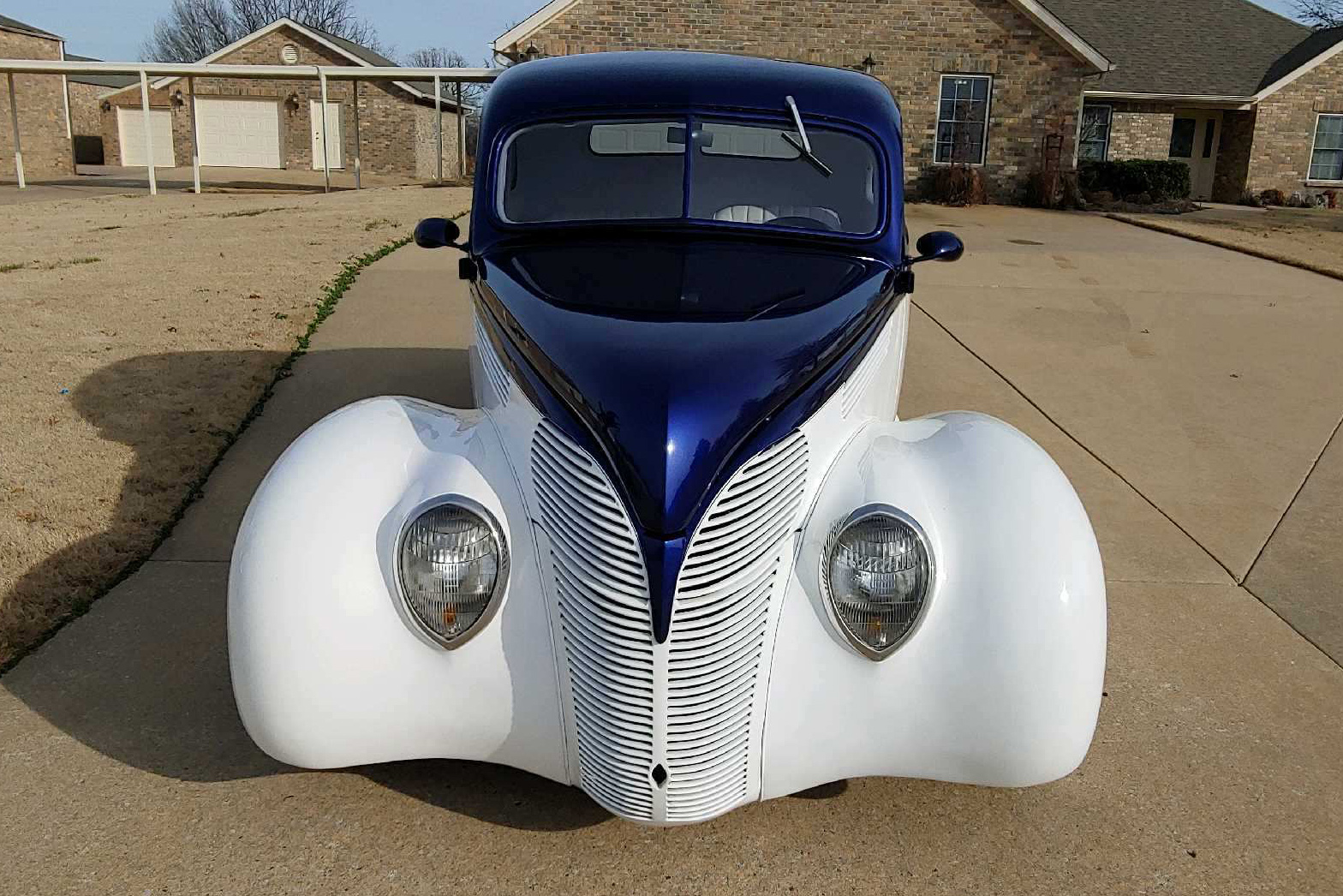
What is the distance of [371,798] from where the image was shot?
2.81m

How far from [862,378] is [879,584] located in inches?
27.4

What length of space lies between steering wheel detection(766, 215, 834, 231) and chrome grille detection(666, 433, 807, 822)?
135 centimetres

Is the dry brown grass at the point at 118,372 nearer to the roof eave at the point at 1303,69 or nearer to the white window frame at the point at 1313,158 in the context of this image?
the roof eave at the point at 1303,69

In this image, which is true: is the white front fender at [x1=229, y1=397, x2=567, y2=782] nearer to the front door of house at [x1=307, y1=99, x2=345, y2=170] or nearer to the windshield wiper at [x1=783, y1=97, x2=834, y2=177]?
the windshield wiper at [x1=783, y1=97, x2=834, y2=177]

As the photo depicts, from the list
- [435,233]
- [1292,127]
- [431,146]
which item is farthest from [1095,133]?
[435,233]

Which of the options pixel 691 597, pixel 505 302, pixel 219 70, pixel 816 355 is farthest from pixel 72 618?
pixel 219 70

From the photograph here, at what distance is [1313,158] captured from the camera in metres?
26.5

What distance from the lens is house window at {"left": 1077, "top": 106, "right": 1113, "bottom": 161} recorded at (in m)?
27.2

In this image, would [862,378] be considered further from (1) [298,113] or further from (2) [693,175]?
(1) [298,113]

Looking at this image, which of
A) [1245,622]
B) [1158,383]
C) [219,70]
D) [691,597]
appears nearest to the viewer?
[691,597]

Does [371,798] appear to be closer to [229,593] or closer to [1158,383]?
[229,593]

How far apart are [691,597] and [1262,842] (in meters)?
1.67

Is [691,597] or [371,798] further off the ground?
[691,597]

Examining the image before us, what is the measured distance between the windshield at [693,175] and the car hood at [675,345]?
0.28 meters
